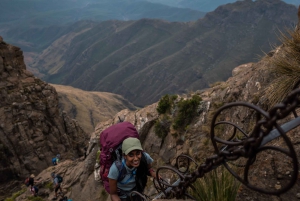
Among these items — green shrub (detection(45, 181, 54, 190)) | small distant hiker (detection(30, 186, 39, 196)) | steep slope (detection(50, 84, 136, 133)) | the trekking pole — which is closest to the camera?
the trekking pole

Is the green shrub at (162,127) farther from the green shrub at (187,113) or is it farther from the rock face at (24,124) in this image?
the rock face at (24,124)

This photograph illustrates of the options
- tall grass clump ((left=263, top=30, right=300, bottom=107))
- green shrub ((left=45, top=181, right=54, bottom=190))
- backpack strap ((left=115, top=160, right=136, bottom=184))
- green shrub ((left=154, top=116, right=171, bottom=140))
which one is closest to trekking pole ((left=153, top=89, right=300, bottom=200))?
backpack strap ((left=115, top=160, right=136, bottom=184))

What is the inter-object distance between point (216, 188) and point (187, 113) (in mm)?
8635

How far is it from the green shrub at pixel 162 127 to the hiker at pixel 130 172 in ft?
27.6

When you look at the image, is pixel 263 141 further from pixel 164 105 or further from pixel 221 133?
pixel 164 105

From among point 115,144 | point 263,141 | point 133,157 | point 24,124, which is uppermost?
point 263,141

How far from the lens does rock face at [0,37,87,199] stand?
35.2 m

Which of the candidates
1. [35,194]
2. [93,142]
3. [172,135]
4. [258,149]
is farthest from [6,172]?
[258,149]

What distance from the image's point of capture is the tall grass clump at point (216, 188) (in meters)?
3.66

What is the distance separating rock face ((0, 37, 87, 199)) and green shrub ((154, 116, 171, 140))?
29212 mm

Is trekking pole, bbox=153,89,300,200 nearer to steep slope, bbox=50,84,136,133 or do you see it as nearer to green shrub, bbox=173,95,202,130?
green shrub, bbox=173,95,202,130

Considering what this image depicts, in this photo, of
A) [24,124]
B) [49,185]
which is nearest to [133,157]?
[49,185]

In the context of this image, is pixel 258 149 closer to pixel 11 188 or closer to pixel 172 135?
pixel 172 135

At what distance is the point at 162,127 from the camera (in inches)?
532
